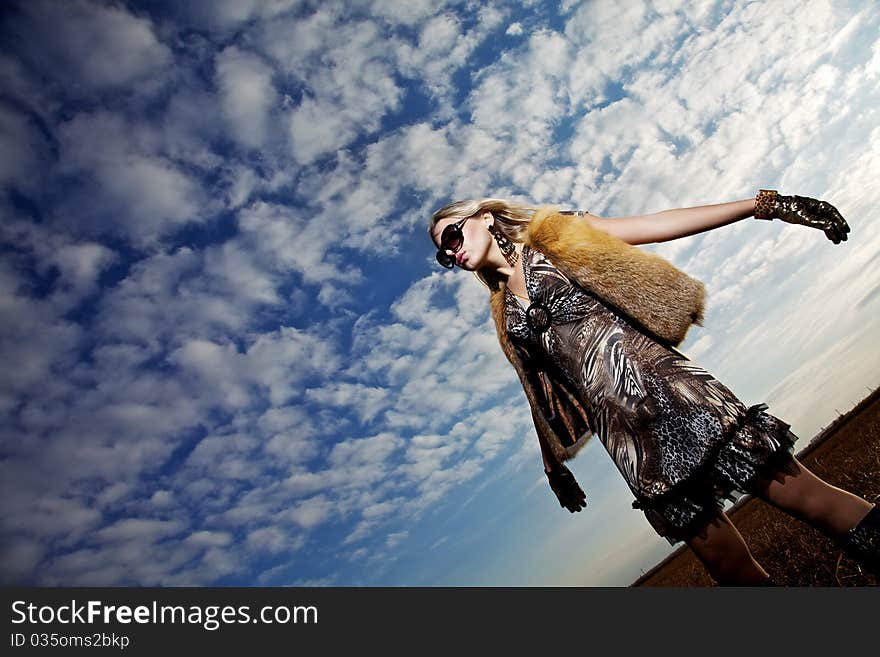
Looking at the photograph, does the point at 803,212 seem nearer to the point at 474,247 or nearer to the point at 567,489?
the point at 474,247

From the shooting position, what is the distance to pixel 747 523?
20.1 feet

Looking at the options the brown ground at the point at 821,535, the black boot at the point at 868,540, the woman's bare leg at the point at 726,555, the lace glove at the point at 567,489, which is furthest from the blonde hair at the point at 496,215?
the brown ground at the point at 821,535

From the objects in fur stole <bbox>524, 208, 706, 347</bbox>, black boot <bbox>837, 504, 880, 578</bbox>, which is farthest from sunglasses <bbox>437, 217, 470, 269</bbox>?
black boot <bbox>837, 504, 880, 578</bbox>

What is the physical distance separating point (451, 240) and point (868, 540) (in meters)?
2.49

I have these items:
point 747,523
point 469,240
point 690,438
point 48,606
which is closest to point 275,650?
point 48,606

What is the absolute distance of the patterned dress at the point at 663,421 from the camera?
217cm

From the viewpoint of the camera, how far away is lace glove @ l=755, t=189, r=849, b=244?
2504 millimetres

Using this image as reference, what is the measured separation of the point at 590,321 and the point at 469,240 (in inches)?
38.8

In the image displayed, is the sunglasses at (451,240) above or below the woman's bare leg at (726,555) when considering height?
above

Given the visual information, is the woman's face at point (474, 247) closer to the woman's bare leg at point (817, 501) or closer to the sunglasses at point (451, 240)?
the sunglasses at point (451, 240)

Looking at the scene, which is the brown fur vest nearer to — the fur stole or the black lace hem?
the fur stole

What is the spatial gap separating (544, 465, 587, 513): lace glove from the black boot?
1.37 m

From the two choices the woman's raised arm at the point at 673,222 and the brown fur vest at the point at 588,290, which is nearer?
the brown fur vest at the point at 588,290

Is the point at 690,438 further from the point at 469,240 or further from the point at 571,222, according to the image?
the point at 469,240
